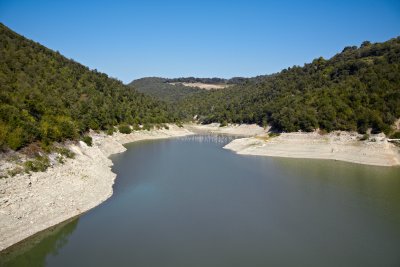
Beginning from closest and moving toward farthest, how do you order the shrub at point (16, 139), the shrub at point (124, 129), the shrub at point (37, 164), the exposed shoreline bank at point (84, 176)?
1. the exposed shoreline bank at point (84, 176)
2. the shrub at point (37, 164)
3. the shrub at point (16, 139)
4. the shrub at point (124, 129)

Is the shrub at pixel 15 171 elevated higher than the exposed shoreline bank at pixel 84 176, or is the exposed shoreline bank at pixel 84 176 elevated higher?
the shrub at pixel 15 171

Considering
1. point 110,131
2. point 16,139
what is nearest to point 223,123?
point 110,131

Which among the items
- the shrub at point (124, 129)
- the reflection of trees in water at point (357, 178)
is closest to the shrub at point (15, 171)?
the reflection of trees in water at point (357, 178)

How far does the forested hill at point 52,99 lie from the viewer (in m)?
31.7

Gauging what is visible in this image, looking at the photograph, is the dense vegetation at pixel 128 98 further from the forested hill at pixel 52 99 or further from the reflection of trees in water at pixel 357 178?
the reflection of trees in water at pixel 357 178

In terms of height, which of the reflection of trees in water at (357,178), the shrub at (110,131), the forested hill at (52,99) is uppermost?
the forested hill at (52,99)

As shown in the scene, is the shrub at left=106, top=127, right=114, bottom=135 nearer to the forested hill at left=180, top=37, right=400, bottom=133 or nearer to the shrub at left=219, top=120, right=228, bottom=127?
the forested hill at left=180, top=37, right=400, bottom=133

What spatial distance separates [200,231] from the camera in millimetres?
21672

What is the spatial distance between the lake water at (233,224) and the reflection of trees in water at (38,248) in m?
0.05

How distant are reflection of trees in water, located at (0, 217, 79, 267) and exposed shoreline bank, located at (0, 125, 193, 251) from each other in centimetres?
37

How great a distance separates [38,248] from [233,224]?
12348mm

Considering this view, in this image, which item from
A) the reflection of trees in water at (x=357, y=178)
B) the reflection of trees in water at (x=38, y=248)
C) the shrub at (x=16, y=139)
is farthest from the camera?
the reflection of trees in water at (x=357, y=178)

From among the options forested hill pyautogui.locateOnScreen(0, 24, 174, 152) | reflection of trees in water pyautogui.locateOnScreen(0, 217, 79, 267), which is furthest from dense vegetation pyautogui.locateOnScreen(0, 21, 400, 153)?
reflection of trees in water pyautogui.locateOnScreen(0, 217, 79, 267)

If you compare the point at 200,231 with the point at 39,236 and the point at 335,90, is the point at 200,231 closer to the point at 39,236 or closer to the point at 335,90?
the point at 39,236
